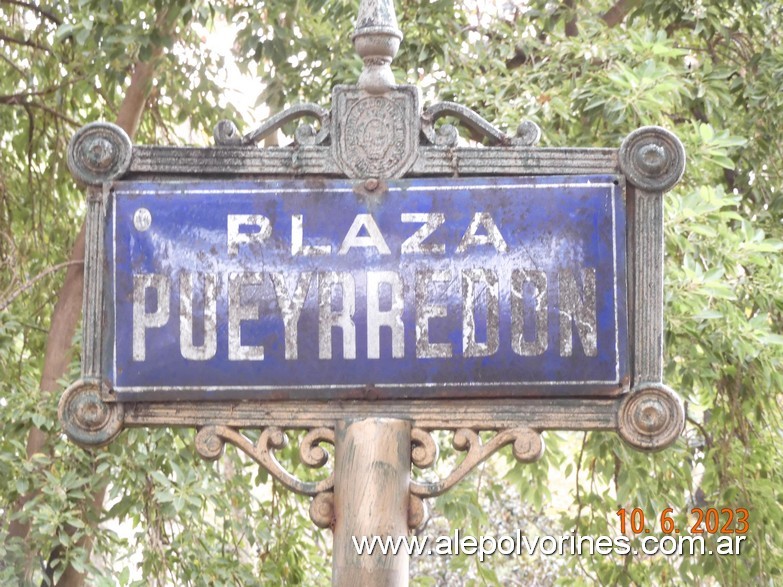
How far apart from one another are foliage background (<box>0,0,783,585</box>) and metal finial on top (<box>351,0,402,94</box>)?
6.32ft

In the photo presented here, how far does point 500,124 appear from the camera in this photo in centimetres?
506

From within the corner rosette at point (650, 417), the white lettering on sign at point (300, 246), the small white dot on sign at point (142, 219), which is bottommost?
the corner rosette at point (650, 417)

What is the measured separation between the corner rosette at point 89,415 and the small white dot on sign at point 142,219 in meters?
0.36

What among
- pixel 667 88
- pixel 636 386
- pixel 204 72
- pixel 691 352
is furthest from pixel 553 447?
pixel 636 386

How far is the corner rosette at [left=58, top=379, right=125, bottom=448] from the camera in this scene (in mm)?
2955

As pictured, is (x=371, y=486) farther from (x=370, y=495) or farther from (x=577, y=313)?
(x=577, y=313)

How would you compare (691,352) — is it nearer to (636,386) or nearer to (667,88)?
(667,88)

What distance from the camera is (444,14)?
549 cm

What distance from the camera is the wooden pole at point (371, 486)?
2898 mm

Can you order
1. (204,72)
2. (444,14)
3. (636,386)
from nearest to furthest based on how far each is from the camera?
(636,386) < (444,14) < (204,72)

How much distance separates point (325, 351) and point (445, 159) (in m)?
0.50

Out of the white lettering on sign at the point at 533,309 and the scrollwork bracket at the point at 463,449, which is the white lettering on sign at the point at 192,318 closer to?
the scrollwork bracket at the point at 463,449

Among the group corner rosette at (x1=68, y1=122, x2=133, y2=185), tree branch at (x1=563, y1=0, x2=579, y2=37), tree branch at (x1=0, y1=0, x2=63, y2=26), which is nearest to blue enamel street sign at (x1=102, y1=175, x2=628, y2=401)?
corner rosette at (x1=68, y1=122, x2=133, y2=185)

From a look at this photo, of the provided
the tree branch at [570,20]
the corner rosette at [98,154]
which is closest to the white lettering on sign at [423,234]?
the corner rosette at [98,154]
